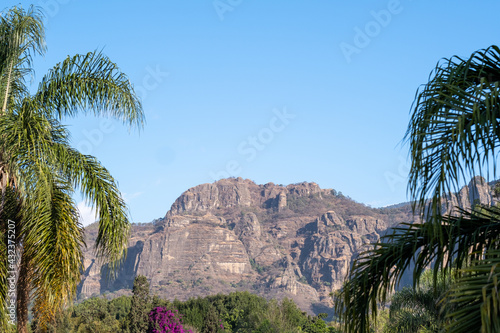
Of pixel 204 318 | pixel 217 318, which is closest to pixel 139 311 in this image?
pixel 217 318

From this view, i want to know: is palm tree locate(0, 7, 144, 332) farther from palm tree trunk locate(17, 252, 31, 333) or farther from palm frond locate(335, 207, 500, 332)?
palm frond locate(335, 207, 500, 332)

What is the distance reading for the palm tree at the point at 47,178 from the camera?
585 centimetres

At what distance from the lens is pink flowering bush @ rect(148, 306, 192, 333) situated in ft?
113

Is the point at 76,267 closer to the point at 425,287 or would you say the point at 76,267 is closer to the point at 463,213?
the point at 463,213

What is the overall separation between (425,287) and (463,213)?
12818 millimetres

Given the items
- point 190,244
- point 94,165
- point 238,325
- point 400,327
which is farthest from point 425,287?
point 190,244

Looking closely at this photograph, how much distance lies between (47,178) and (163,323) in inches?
1203

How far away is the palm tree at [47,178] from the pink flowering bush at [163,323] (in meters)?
28.6

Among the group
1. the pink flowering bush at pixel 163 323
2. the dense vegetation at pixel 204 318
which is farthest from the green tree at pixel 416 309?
the pink flowering bush at pixel 163 323

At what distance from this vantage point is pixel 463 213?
4484 millimetres

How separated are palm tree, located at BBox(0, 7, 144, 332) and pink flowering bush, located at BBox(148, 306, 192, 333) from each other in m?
28.6

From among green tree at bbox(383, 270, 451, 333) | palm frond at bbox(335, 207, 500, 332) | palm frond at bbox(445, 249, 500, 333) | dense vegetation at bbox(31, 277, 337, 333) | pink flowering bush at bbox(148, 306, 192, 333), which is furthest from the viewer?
dense vegetation at bbox(31, 277, 337, 333)

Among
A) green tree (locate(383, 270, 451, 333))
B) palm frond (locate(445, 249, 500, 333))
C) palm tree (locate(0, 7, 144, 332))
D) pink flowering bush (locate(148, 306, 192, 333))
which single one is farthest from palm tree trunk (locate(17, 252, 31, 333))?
pink flowering bush (locate(148, 306, 192, 333))

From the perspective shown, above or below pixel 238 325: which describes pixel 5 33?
above
